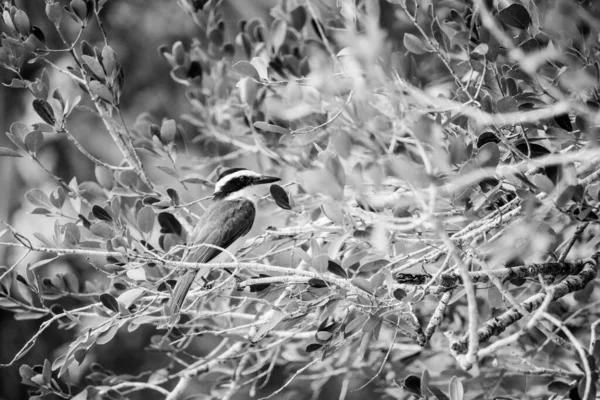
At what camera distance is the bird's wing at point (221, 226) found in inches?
161

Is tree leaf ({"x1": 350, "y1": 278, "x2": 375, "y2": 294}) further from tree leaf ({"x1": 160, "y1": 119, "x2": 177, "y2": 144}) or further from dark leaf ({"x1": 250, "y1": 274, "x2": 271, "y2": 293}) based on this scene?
tree leaf ({"x1": 160, "y1": 119, "x2": 177, "y2": 144})

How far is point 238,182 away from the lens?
5.04m

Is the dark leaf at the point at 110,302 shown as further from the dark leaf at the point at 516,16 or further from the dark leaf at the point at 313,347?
the dark leaf at the point at 516,16

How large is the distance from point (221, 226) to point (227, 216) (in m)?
0.14

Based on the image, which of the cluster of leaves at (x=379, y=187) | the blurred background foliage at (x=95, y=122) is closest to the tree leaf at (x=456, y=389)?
the cluster of leaves at (x=379, y=187)

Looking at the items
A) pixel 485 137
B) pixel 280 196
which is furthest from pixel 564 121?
pixel 280 196

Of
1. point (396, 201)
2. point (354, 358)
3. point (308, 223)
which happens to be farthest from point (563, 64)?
point (354, 358)

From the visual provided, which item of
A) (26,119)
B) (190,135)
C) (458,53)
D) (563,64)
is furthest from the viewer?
(190,135)

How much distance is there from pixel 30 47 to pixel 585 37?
107 inches

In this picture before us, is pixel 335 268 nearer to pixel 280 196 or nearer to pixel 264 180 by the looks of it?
pixel 280 196

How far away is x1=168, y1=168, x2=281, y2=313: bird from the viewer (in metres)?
4.11

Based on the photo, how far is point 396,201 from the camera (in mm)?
2713

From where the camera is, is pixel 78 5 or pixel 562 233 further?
pixel 78 5

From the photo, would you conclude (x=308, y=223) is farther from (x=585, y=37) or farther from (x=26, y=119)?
(x=26, y=119)
